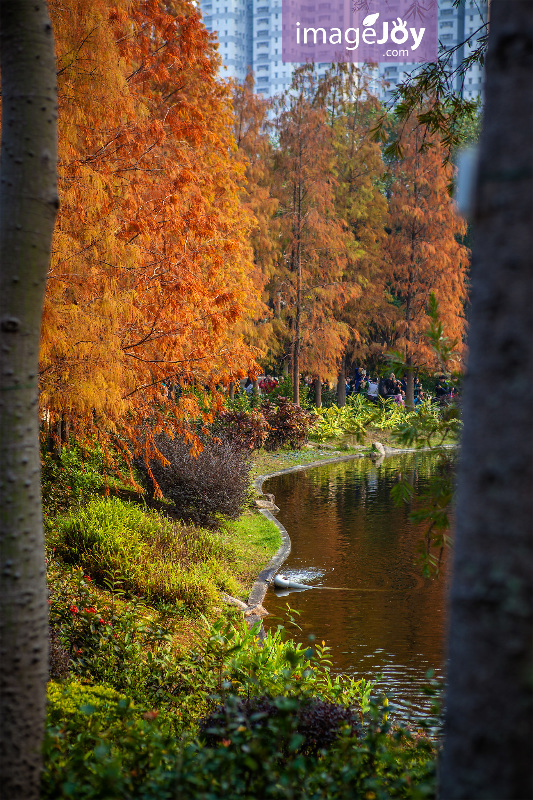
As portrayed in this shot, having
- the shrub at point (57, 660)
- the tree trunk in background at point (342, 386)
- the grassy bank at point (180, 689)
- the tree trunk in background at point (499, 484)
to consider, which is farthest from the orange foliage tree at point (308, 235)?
the tree trunk in background at point (499, 484)

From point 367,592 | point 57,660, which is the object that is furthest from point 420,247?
point 57,660

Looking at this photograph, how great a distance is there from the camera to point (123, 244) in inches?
274

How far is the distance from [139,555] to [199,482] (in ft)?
11.7

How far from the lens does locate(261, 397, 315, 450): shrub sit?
20.1m

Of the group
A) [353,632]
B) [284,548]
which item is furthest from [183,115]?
[353,632]

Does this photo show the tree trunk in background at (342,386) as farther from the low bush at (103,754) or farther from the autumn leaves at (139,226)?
the low bush at (103,754)

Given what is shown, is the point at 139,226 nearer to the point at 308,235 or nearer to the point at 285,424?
the point at 285,424

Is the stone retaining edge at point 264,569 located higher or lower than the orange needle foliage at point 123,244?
lower

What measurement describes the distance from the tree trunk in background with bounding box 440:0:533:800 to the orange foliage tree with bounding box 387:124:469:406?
79.0 ft

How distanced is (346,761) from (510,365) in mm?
2038

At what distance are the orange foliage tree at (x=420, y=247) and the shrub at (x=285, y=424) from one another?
662 centimetres

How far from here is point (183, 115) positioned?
32.5 feet

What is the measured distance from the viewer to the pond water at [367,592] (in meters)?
6.36

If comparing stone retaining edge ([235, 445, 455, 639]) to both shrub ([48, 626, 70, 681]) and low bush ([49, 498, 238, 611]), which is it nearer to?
low bush ([49, 498, 238, 611])
